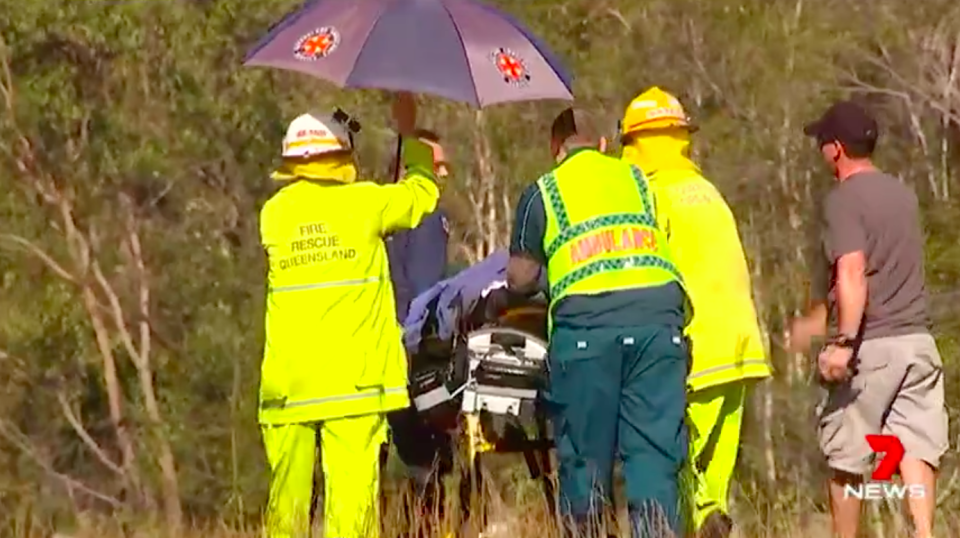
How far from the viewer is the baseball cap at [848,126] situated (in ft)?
20.7

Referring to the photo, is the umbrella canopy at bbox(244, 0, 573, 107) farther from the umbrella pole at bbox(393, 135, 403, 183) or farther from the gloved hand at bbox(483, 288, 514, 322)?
the gloved hand at bbox(483, 288, 514, 322)

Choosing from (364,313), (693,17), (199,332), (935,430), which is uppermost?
(693,17)

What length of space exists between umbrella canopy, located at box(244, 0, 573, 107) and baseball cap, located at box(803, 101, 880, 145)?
986 millimetres

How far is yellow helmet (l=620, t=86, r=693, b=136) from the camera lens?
21.5 feet

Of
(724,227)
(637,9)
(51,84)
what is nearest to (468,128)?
(637,9)

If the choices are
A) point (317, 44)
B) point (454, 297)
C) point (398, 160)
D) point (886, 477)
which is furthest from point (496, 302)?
point (886, 477)

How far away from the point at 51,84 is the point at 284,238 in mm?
18817

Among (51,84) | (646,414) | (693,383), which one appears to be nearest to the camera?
(646,414)

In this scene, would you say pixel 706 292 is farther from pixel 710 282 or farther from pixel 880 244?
pixel 880 244

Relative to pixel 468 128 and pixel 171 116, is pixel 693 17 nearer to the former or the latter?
pixel 468 128

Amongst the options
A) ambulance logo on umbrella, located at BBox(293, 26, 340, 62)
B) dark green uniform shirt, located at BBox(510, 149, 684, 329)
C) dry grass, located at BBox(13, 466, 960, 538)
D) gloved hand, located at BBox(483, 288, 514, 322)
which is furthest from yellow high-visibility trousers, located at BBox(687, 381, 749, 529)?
ambulance logo on umbrella, located at BBox(293, 26, 340, 62)

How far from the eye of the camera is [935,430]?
251 inches

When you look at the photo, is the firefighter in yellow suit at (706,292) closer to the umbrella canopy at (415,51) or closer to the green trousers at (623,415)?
the green trousers at (623,415)

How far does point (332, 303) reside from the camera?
6.12 meters
